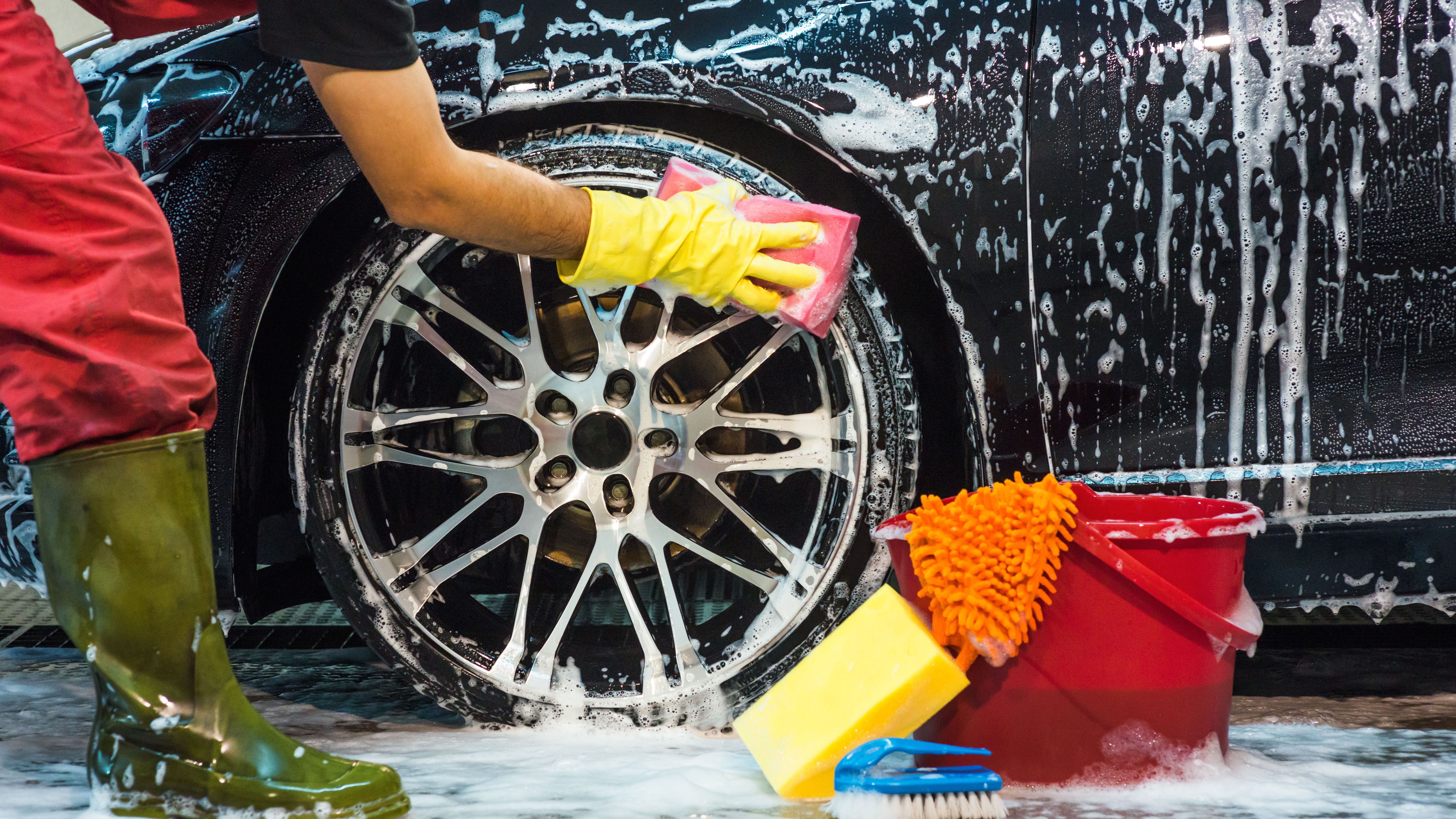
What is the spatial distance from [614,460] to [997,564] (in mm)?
595

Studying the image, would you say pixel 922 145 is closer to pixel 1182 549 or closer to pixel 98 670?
pixel 1182 549

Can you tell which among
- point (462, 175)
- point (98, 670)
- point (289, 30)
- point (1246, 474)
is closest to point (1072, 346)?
point (1246, 474)

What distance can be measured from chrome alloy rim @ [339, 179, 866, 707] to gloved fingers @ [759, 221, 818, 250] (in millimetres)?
160

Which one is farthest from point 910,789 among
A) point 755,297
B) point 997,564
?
point 755,297

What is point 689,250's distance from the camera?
149cm

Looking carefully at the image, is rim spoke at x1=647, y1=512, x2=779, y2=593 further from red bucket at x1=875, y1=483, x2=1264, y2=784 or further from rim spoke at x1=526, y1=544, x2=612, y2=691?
red bucket at x1=875, y1=483, x2=1264, y2=784

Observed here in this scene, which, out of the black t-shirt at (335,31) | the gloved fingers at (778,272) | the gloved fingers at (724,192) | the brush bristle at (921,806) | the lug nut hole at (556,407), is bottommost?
A: the brush bristle at (921,806)

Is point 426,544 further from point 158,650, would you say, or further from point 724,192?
point 724,192

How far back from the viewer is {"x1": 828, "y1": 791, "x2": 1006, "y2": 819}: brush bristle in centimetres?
125

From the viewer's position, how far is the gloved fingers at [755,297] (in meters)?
1.52

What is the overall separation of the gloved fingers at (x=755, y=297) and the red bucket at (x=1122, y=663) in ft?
1.15

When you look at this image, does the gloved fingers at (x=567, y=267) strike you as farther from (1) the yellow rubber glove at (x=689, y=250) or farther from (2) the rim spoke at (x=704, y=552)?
(2) the rim spoke at (x=704, y=552)

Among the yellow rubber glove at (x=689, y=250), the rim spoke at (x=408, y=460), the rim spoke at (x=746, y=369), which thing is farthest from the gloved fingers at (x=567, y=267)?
the rim spoke at (x=408, y=460)

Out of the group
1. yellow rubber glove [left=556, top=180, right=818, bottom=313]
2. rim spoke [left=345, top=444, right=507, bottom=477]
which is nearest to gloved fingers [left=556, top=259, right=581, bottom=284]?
yellow rubber glove [left=556, top=180, right=818, bottom=313]
